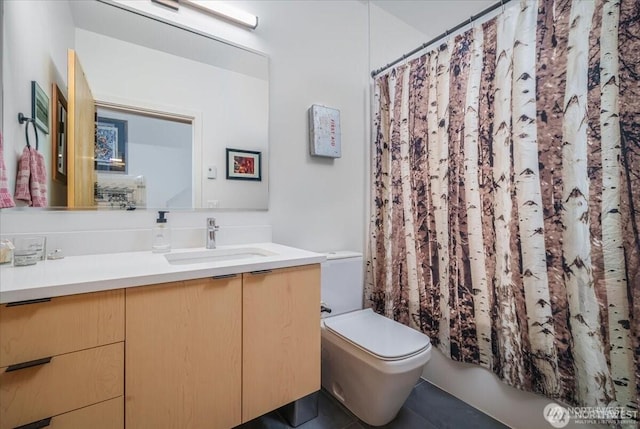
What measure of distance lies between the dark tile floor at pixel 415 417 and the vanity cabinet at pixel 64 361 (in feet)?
2.28

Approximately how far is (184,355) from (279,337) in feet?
1.14

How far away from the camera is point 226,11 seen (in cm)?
148

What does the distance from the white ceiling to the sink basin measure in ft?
6.54

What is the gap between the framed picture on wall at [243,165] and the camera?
60.8 inches

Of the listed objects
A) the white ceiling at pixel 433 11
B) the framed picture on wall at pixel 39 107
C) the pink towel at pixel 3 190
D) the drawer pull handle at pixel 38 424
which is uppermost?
the white ceiling at pixel 433 11

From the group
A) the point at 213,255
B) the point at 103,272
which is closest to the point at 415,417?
the point at 213,255

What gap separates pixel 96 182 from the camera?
124cm

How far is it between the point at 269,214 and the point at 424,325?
43.5 inches

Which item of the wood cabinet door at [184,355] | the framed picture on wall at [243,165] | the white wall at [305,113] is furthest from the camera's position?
the white wall at [305,113]

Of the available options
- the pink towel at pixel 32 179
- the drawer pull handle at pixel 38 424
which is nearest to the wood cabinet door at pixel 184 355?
the drawer pull handle at pixel 38 424

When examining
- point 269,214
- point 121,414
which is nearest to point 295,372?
point 121,414

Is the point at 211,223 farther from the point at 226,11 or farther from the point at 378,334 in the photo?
the point at 226,11

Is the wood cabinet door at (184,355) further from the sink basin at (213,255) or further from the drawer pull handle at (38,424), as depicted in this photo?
the sink basin at (213,255)

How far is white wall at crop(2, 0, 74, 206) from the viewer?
3.34ft
